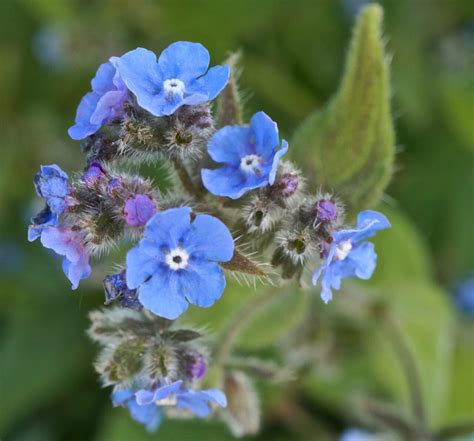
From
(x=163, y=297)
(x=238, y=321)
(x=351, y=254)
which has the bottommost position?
(x=238, y=321)

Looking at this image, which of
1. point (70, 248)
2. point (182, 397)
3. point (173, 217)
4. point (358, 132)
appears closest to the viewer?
point (173, 217)

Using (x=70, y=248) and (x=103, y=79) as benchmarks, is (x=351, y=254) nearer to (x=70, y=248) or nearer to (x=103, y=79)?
(x=70, y=248)

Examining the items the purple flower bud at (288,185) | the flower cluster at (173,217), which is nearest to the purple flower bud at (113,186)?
the flower cluster at (173,217)

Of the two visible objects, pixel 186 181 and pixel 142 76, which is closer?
pixel 142 76

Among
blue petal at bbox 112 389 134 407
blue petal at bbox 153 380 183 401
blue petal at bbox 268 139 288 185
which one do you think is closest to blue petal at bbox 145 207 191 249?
blue petal at bbox 268 139 288 185

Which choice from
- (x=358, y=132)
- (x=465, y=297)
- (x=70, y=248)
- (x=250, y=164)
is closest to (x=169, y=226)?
(x=70, y=248)

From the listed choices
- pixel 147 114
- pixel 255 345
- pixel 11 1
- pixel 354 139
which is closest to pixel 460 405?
pixel 255 345
